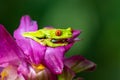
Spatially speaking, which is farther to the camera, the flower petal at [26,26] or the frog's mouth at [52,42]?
the flower petal at [26,26]

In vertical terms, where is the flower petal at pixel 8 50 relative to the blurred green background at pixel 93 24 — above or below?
above

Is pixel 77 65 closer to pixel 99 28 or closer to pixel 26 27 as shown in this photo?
pixel 26 27

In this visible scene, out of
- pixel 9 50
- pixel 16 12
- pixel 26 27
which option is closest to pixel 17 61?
pixel 9 50

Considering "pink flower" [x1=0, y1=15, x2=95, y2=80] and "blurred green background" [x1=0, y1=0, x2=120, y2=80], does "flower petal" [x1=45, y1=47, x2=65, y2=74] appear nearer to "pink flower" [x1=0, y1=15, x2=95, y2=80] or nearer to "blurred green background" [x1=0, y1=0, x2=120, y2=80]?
"pink flower" [x1=0, y1=15, x2=95, y2=80]

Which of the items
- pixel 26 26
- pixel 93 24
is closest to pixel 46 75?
pixel 26 26

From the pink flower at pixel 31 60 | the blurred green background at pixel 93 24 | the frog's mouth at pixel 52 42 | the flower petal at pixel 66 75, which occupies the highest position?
the frog's mouth at pixel 52 42

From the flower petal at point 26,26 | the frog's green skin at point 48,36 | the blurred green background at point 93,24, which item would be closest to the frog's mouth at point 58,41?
the frog's green skin at point 48,36

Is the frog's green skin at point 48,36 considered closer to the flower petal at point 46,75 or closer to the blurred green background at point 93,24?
the flower petal at point 46,75
